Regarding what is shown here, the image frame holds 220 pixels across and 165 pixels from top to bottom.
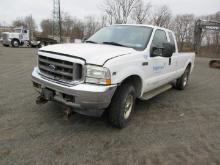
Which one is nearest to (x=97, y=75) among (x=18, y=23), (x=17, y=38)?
(x=17, y=38)

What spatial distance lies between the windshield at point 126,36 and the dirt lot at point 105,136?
5.20ft

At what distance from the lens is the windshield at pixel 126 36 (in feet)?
14.0

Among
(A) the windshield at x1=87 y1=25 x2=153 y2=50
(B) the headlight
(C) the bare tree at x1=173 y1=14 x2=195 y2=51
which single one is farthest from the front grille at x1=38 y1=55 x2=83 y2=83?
(C) the bare tree at x1=173 y1=14 x2=195 y2=51

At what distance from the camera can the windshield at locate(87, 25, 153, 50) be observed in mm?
4270

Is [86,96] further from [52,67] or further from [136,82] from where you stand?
[136,82]

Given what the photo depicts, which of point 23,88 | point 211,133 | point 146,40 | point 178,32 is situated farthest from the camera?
point 178,32

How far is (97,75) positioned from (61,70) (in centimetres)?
68

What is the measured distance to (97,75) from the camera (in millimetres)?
3082

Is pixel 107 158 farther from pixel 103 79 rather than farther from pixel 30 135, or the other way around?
pixel 30 135

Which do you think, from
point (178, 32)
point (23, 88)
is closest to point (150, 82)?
point (23, 88)

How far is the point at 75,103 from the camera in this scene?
3137mm

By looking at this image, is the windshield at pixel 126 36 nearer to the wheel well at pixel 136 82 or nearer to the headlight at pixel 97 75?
the wheel well at pixel 136 82

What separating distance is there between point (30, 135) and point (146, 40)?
2.87 meters

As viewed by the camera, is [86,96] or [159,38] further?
[159,38]
